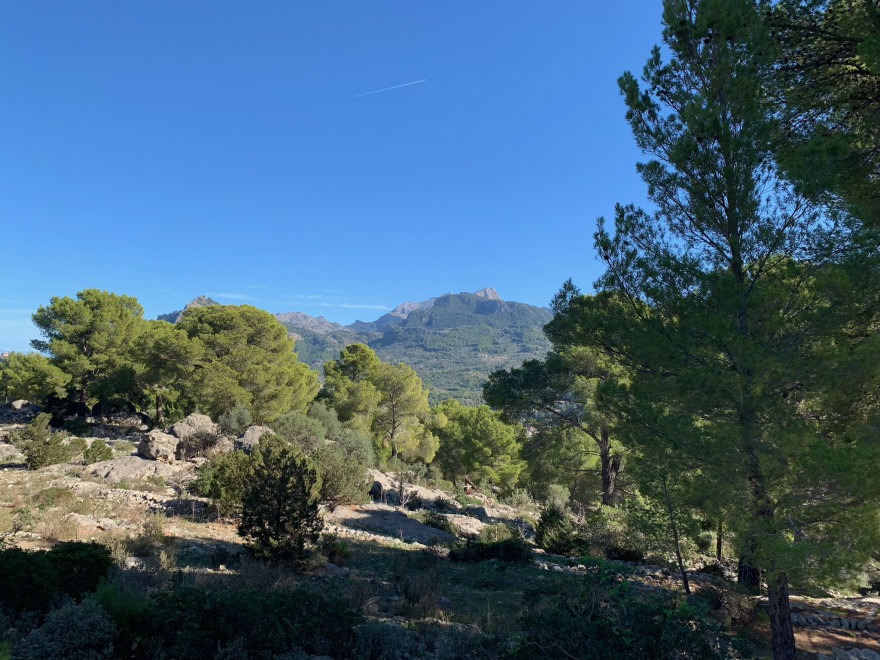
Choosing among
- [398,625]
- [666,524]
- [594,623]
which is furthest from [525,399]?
[594,623]

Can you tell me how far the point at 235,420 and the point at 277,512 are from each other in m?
16.3

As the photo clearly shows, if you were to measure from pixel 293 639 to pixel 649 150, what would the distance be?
8407 millimetres

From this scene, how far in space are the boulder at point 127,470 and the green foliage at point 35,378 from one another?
16868 millimetres

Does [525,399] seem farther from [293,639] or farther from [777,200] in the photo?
[293,639]

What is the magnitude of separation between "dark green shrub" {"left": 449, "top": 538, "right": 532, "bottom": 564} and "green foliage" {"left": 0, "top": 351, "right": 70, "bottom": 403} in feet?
95.7

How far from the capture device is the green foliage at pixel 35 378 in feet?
89.2

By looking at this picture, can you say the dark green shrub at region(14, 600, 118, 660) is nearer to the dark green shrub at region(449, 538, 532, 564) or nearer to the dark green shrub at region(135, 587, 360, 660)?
the dark green shrub at region(135, 587, 360, 660)

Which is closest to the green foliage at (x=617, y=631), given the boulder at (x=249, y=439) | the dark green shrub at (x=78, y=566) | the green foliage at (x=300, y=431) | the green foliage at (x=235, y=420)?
the dark green shrub at (x=78, y=566)

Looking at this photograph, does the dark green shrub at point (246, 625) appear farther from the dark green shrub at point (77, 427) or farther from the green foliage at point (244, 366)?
the dark green shrub at point (77, 427)

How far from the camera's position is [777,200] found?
5.91 metres

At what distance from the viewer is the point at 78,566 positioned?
5.17 m

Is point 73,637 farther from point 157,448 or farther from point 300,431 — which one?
point 300,431

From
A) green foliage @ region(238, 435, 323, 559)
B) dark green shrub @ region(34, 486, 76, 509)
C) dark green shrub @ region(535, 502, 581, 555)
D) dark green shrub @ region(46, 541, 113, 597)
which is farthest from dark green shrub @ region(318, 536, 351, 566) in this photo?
dark green shrub @ region(535, 502, 581, 555)

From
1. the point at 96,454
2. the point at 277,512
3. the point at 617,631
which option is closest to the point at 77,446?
the point at 96,454
